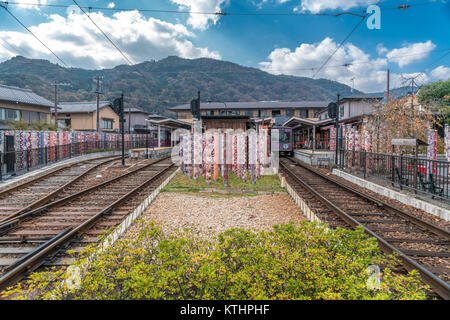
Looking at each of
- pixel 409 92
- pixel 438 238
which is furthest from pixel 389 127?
pixel 438 238

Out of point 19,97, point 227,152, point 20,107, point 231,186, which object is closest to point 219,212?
point 231,186

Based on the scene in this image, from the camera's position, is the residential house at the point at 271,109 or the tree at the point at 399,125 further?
the residential house at the point at 271,109

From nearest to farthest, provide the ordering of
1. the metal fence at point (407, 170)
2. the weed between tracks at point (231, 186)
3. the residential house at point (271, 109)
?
the metal fence at point (407, 170) < the weed between tracks at point (231, 186) < the residential house at point (271, 109)

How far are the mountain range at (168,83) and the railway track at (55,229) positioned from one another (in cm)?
5944

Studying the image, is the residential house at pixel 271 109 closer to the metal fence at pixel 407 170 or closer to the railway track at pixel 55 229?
the metal fence at pixel 407 170

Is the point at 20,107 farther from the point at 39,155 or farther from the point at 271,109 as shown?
the point at 271,109

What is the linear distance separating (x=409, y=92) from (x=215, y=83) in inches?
3200

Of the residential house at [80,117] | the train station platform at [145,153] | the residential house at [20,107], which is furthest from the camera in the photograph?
the residential house at [80,117]

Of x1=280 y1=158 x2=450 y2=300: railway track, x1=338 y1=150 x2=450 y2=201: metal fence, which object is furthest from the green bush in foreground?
x1=338 y1=150 x2=450 y2=201: metal fence

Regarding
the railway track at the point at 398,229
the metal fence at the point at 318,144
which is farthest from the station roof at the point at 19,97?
the metal fence at the point at 318,144

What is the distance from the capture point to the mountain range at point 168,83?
6819 centimetres

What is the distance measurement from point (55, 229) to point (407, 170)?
1027 centimetres

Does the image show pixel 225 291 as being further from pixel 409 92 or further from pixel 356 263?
pixel 409 92
